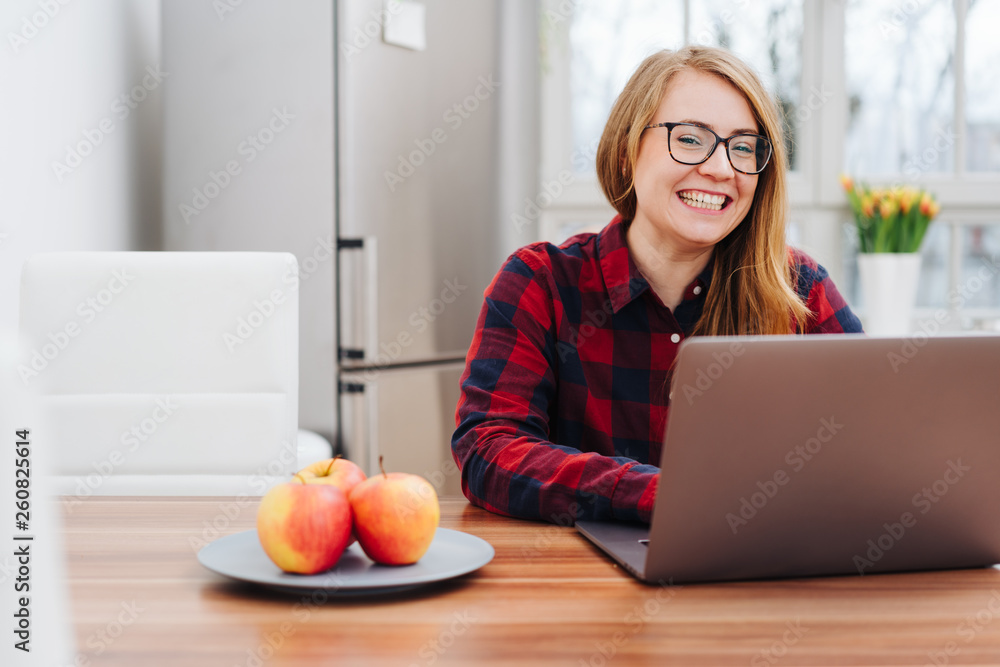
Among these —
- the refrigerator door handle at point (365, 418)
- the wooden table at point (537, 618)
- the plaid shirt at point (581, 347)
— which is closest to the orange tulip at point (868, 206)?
the plaid shirt at point (581, 347)

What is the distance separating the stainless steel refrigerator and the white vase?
1273mm

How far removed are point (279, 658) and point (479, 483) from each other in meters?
0.47

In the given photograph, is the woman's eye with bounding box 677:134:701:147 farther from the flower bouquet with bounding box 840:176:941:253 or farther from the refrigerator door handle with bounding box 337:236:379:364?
the flower bouquet with bounding box 840:176:941:253

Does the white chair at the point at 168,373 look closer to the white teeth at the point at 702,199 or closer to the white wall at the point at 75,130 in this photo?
the white wall at the point at 75,130

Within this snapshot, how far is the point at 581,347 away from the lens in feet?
4.27

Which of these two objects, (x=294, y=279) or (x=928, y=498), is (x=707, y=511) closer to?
(x=928, y=498)

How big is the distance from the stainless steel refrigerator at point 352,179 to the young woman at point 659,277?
0.80 meters

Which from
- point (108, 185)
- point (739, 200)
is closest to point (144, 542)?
point (739, 200)

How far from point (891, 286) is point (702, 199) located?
169 cm

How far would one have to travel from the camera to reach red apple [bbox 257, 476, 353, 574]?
2.20 ft

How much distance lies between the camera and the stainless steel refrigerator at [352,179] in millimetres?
2016

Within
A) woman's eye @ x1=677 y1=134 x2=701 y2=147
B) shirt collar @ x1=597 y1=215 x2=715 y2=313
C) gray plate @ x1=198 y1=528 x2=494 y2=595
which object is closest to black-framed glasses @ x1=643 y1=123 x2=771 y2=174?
woman's eye @ x1=677 y1=134 x2=701 y2=147

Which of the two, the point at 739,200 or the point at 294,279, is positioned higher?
the point at 739,200

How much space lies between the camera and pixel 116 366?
4.41 feet
